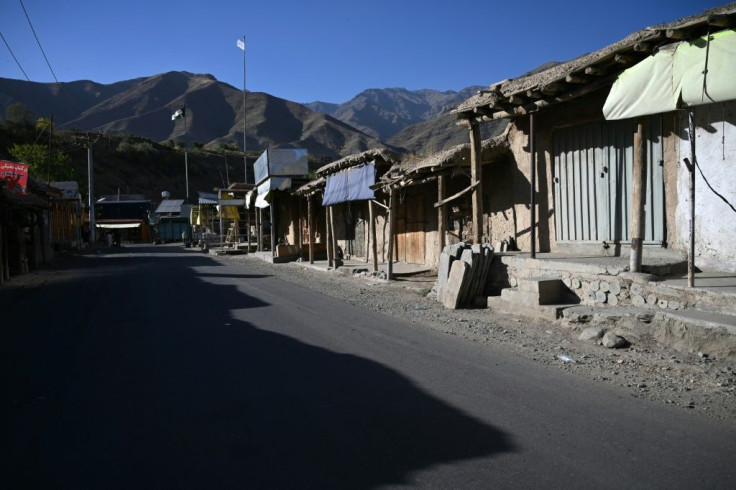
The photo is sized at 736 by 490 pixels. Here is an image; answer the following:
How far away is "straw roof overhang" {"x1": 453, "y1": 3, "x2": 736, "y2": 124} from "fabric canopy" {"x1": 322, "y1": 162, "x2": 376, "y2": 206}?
5.07 metres

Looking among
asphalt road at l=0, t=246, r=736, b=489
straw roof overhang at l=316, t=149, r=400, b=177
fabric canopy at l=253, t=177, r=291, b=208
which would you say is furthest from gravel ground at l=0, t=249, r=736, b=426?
fabric canopy at l=253, t=177, r=291, b=208

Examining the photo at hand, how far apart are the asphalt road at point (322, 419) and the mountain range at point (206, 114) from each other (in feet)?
313

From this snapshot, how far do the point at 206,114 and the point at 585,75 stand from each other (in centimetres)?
14006

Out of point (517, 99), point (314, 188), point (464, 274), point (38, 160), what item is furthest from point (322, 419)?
point (38, 160)

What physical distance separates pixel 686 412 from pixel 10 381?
6335 mm

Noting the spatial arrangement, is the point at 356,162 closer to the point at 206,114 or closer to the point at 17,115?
the point at 17,115

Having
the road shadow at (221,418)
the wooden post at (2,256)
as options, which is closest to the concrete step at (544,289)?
the road shadow at (221,418)

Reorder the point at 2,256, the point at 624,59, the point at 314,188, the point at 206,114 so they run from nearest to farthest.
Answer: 1. the point at 624,59
2. the point at 2,256
3. the point at 314,188
4. the point at 206,114

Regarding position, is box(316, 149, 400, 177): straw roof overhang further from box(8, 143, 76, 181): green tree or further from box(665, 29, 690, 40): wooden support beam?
box(8, 143, 76, 181): green tree

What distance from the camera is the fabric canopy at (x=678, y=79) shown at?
6.26 m

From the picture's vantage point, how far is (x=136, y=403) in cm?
457

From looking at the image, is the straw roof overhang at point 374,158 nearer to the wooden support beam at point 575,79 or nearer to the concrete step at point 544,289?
the wooden support beam at point 575,79

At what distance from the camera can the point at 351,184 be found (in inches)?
675

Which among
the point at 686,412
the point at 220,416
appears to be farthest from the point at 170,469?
the point at 686,412
